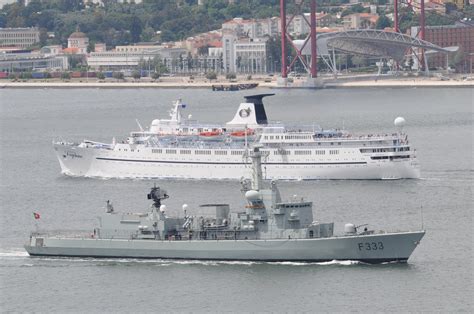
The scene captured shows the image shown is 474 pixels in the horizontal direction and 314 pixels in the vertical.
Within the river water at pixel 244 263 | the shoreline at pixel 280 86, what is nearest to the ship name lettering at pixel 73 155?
the river water at pixel 244 263

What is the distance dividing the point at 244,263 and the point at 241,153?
77.7ft

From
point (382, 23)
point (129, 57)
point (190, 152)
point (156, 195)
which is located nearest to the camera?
point (156, 195)

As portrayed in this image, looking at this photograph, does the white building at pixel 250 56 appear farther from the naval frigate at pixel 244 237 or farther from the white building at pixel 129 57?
the naval frigate at pixel 244 237

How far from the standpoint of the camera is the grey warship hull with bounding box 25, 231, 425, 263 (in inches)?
1908

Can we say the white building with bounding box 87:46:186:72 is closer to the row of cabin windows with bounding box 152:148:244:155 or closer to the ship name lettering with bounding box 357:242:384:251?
the row of cabin windows with bounding box 152:148:244:155

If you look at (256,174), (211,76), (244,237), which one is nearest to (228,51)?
(211,76)

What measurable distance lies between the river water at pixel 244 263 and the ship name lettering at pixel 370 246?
1.70ft

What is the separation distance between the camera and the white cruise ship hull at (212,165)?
234ft

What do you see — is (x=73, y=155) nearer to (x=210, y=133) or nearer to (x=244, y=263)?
(x=210, y=133)

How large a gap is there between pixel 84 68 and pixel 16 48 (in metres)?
19.2

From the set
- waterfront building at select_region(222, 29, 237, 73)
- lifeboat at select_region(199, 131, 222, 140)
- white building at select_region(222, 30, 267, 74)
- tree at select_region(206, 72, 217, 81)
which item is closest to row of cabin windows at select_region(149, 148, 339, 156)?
lifeboat at select_region(199, 131, 222, 140)

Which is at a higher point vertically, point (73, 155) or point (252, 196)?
point (252, 196)

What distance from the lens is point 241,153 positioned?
239ft

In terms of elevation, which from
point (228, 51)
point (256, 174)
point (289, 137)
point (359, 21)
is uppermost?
point (359, 21)
